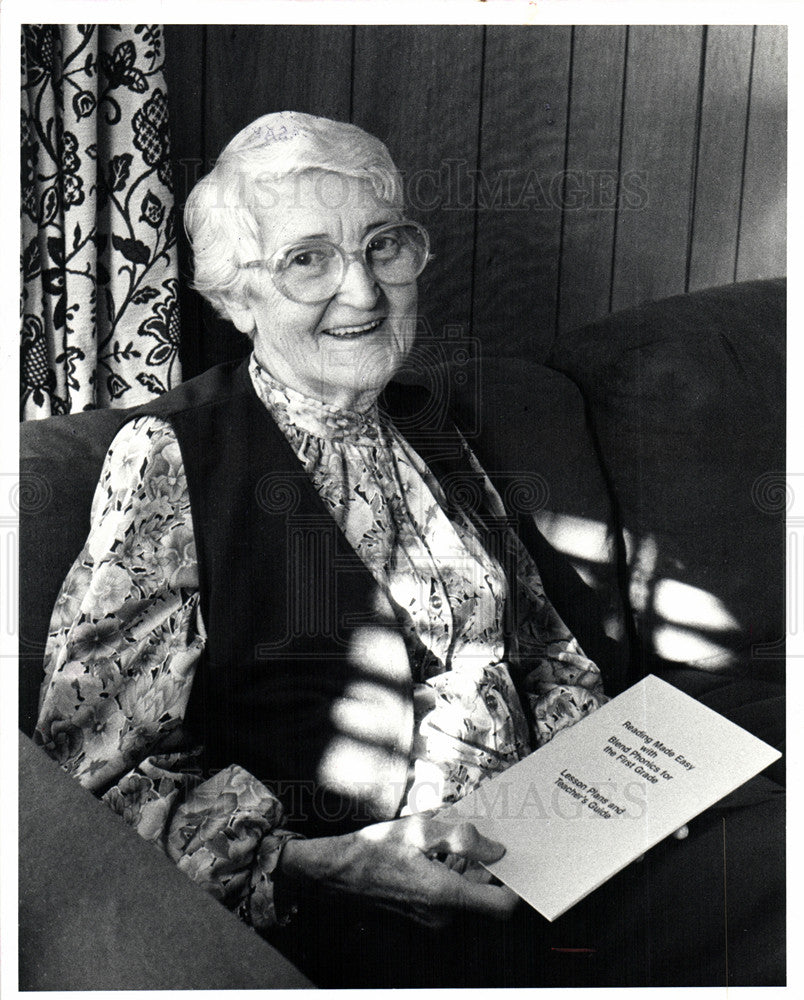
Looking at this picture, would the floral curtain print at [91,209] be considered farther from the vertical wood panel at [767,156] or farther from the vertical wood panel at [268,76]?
the vertical wood panel at [767,156]

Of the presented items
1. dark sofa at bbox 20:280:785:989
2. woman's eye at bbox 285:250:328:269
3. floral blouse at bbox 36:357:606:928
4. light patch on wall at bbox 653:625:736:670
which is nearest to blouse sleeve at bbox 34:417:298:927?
floral blouse at bbox 36:357:606:928

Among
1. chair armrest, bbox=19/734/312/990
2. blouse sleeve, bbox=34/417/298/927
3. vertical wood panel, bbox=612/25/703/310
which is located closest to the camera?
chair armrest, bbox=19/734/312/990

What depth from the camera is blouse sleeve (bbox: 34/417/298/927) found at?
4.11 feet

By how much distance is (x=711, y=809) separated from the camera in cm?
138

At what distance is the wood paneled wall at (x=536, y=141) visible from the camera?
1388 millimetres

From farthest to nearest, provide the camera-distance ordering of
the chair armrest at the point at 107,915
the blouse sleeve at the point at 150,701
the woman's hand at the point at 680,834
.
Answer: the woman's hand at the point at 680,834, the blouse sleeve at the point at 150,701, the chair armrest at the point at 107,915

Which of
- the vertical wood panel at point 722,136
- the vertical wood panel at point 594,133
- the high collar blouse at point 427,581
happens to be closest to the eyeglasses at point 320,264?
the high collar blouse at point 427,581

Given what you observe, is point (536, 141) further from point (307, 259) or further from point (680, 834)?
point (680, 834)

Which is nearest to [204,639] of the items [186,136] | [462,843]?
[462,843]

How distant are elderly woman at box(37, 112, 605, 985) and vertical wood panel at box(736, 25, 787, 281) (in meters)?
0.49

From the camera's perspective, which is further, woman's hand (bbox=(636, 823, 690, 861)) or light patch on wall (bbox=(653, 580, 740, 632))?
light patch on wall (bbox=(653, 580, 740, 632))

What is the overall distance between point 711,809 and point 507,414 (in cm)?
58

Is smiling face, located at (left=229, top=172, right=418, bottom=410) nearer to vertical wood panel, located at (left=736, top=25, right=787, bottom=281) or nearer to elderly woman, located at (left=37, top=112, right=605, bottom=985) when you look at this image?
elderly woman, located at (left=37, top=112, right=605, bottom=985)

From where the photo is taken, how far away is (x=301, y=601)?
1.34m
